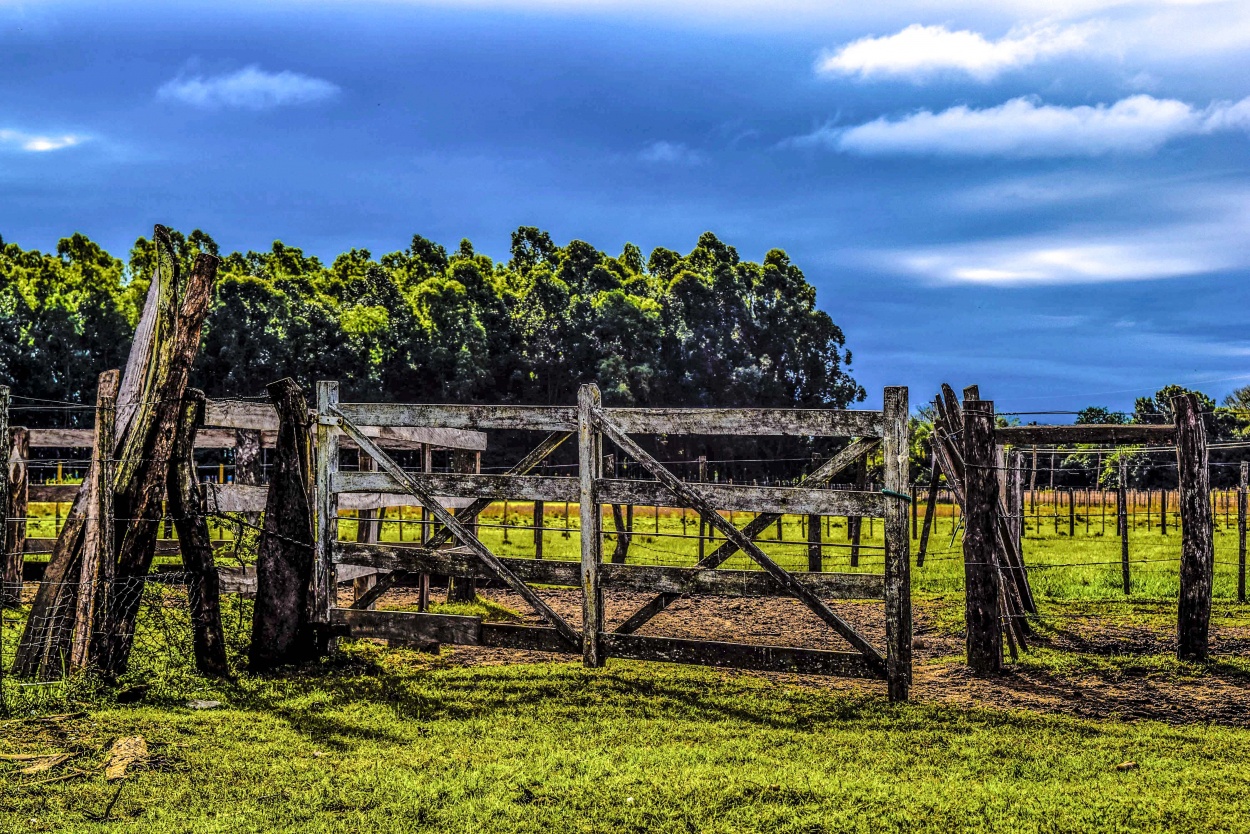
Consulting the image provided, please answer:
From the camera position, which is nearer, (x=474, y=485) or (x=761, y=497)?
(x=761, y=497)

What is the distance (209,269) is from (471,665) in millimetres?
4216

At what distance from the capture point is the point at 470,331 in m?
48.1

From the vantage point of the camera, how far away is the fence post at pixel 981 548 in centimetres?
892

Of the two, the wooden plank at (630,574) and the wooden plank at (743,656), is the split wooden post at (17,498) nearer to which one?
the wooden plank at (630,574)

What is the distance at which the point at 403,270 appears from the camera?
214ft

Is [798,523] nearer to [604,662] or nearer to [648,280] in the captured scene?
[604,662]

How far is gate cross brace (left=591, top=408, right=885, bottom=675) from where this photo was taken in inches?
312

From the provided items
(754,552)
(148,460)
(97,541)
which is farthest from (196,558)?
(754,552)

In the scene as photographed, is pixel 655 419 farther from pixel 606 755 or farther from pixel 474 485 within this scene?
pixel 606 755

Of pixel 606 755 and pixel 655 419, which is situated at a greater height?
pixel 655 419

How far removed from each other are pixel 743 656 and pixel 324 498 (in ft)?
13.6

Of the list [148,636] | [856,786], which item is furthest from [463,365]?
[856,786]

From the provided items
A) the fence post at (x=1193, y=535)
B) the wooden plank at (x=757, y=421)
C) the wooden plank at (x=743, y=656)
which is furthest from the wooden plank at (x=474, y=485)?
the fence post at (x=1193, y=535)

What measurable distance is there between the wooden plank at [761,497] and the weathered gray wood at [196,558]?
332 cm
